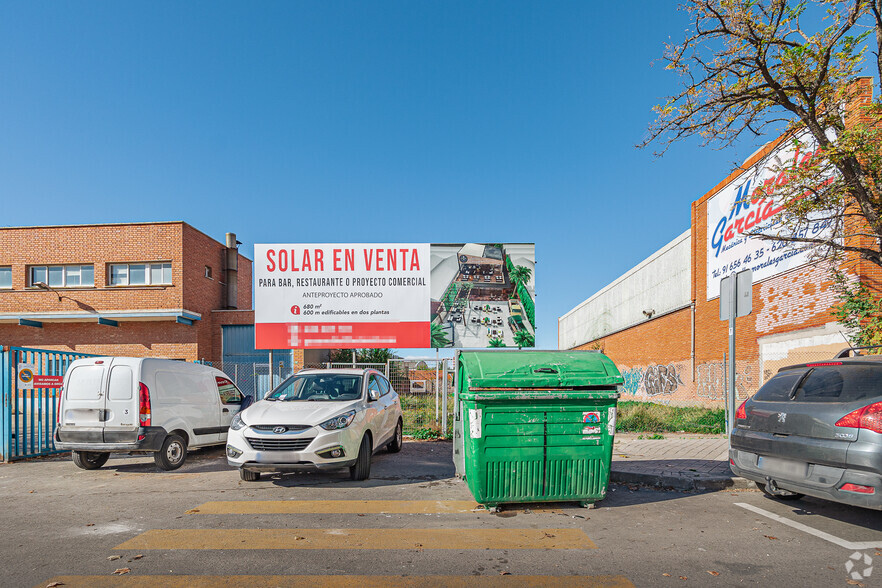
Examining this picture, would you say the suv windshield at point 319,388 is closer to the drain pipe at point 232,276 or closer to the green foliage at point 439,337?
the green foliage at point 439,337

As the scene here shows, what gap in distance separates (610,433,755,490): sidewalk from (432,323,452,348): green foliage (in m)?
5.37

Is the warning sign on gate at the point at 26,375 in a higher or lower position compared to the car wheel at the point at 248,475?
higher

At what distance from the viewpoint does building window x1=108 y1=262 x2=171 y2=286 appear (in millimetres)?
24125

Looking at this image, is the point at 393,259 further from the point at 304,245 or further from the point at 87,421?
the point at 87,421

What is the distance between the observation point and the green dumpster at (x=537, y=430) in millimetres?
5973

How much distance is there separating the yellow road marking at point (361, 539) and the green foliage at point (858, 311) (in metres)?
10.1

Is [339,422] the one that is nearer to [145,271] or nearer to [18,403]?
[18,403]

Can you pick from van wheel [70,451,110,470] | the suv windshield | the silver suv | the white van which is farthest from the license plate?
van wheel [70,451,110,470]

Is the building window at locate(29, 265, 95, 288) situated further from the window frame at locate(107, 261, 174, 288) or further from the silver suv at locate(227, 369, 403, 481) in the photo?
the silver suv at locate(227, 369, 403, 481)

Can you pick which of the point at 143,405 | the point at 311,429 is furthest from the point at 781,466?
the point at 143,405

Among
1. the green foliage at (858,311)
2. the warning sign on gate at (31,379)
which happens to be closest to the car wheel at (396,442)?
the warning sign on gate at (31,379)

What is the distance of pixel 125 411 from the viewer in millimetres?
8508

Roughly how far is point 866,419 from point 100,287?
87.7 ft

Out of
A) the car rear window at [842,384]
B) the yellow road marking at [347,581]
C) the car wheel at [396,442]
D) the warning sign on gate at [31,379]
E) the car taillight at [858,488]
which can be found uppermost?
the car rear window at [842,384]
